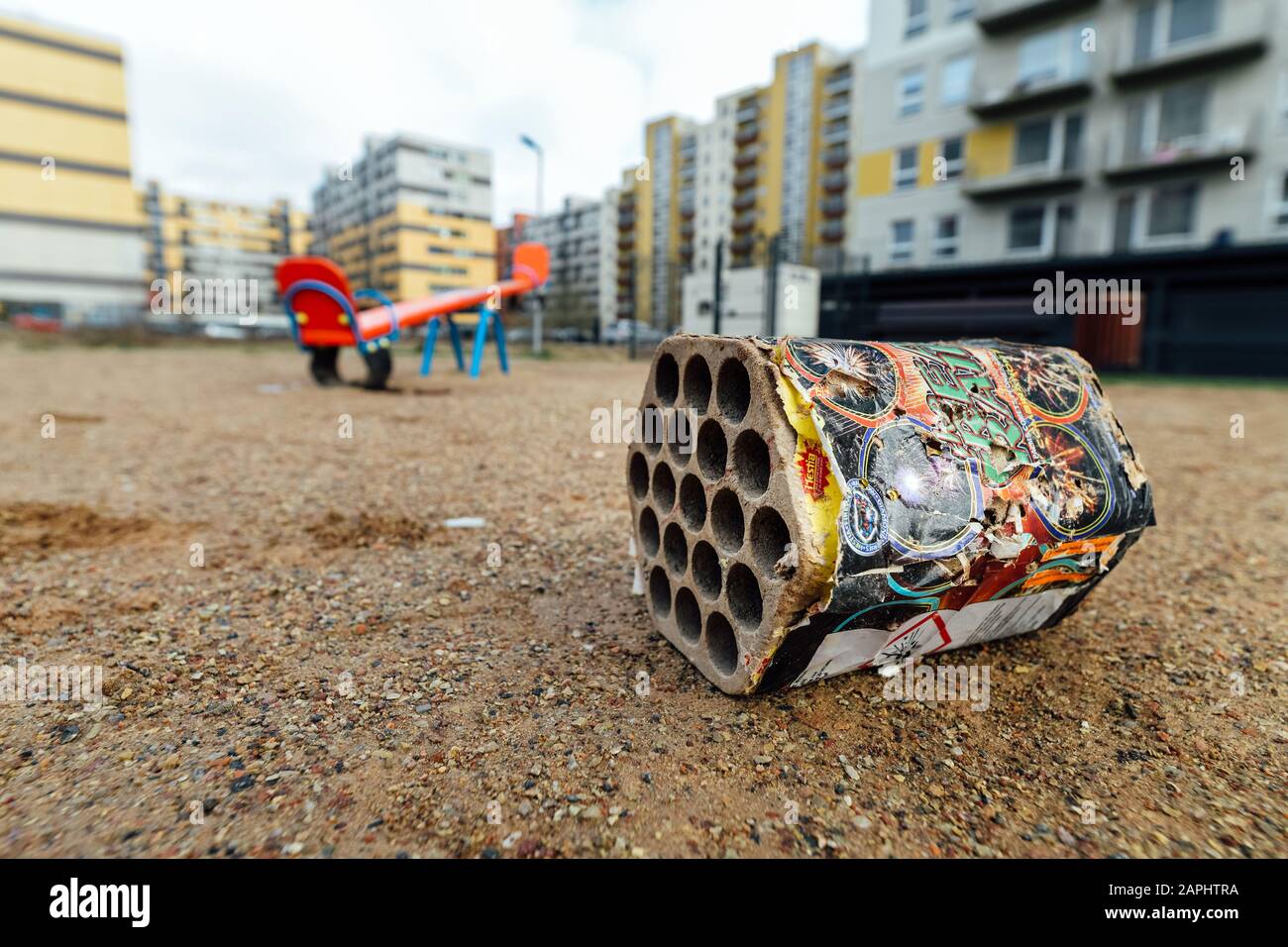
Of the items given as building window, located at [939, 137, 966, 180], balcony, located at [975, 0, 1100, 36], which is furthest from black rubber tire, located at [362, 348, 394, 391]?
balcony, located at [975, 0, 1100, 36]

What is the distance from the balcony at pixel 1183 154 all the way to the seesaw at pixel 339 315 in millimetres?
17906

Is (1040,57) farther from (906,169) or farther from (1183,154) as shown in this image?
(1183,154)

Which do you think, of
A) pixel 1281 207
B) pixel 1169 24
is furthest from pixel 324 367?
pixel 1169 24

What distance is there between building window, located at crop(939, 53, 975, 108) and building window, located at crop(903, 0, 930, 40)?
161cm

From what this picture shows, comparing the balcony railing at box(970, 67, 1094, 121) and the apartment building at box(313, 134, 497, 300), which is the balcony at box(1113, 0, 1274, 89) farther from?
the apartment building at box(313, 134, 497, 300)

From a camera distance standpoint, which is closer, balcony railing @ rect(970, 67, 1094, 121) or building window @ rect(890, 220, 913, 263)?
balcony railing @ rect(970, 67, 1094, 121)

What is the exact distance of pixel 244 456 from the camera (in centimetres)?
657

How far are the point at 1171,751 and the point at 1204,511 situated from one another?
3.97 metres

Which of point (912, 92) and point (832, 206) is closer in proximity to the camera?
point (912, 92)

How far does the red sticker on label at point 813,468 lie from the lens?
206 cm

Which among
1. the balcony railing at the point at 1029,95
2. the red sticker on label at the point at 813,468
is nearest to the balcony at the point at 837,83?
the balcony railing at the point at 1029,95

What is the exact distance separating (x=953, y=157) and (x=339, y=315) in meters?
20.3

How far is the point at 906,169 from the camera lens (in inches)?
942

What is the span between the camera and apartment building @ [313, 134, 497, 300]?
6297 centimetres
